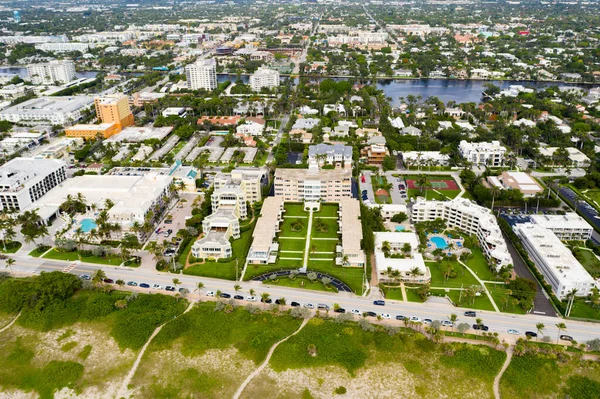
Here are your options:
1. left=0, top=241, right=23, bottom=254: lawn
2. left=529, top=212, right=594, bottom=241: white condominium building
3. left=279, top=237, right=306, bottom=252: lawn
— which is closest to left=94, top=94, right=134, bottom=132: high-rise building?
left=0, top=241, right=23, bottom=254: lawn

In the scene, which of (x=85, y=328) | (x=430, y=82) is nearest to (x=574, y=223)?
(x=85, y=328)

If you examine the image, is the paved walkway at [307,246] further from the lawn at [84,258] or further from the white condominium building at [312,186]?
the lawn at [84,258]

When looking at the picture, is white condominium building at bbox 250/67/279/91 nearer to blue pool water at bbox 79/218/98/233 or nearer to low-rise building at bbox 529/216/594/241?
blue pool water at bbox 79/218/98/233

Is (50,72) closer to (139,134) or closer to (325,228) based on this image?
(139,134)

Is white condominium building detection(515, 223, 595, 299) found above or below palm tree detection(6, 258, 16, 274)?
above

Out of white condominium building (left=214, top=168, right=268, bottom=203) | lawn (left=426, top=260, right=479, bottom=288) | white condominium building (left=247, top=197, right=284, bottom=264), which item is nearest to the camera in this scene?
lawn (left=426, top=260, right=479, bottom=288)
